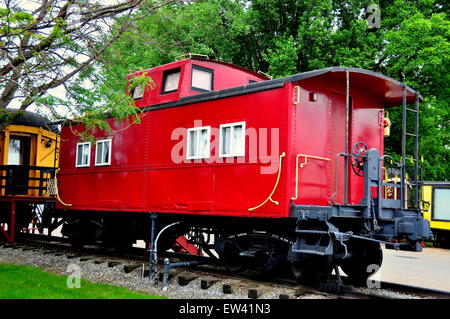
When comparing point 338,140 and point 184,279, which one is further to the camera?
point 338,140

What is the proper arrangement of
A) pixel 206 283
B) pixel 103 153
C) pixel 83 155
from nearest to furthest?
pixel 206 283, pixel 103 153, pixel 83 155

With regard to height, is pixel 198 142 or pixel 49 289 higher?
pixel 198 142

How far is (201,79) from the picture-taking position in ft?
36.6

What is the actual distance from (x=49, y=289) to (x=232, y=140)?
3979mm

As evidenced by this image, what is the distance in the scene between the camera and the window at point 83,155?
501 inches

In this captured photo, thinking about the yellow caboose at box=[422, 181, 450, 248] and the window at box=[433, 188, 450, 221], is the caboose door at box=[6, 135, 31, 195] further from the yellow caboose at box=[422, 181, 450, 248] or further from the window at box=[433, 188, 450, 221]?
the window at box=[433, 188, 450, 221]

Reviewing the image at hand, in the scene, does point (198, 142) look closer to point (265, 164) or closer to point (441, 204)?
point (265, 164)

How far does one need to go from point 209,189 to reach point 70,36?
3739mm

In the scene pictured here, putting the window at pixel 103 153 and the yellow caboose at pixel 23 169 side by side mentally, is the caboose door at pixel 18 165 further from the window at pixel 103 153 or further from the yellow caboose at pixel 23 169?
the window at pixel 103 153

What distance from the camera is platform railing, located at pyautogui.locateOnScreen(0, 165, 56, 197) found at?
15.3m

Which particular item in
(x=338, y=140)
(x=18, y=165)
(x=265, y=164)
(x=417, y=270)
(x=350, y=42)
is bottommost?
(x=417, y=270)
